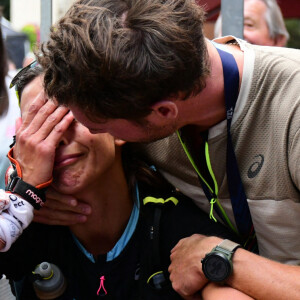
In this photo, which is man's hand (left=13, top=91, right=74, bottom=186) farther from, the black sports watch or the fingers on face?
the black sports watch

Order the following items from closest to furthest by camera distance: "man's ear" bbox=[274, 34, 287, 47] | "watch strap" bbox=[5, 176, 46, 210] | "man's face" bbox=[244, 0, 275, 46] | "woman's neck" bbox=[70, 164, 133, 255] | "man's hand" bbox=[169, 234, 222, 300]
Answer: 1. "man's hand" bbox=[169, 234, 222, 300]
2. "watch strap" bbox=[5, 176, 46, 210]
3. "woman's neck" bbox=[70, 164, 133, 255]
4. "man's face" bbox=[244, 0, 275, 46]
5. "man's ear" bbox=[274, 34, 287, 47]

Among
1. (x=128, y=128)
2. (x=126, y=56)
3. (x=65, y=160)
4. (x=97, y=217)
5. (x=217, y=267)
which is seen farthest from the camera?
(x=97, y=217)

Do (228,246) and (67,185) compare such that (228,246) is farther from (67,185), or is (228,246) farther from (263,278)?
(67,185)

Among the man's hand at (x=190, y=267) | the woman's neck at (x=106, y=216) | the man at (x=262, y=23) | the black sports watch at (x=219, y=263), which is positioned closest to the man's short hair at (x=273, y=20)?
the man at (x=262, y=23)

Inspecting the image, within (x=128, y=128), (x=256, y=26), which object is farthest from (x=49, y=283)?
(x=256, y=26)

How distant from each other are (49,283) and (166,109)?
101cm

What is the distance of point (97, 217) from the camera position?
2.79 m

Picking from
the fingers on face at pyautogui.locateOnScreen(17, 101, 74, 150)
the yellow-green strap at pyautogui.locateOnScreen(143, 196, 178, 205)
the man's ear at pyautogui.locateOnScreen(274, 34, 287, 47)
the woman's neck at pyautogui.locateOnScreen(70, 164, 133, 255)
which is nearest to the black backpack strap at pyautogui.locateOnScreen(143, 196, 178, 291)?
the yellow-green strap at pyautogui.locateOnScreen(143, 196, 178, 205)

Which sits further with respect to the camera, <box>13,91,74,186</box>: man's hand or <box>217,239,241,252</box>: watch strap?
<box>13,91,74,186</box>: man's hand

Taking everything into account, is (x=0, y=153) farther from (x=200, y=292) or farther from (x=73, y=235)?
(x=200, y=292)

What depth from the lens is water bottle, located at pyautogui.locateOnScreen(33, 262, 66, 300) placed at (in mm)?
2625

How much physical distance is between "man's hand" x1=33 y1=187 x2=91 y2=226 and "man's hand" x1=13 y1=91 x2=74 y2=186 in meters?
0.15

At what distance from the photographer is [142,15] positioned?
2139 millimetres

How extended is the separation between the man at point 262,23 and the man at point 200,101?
6.23ft
